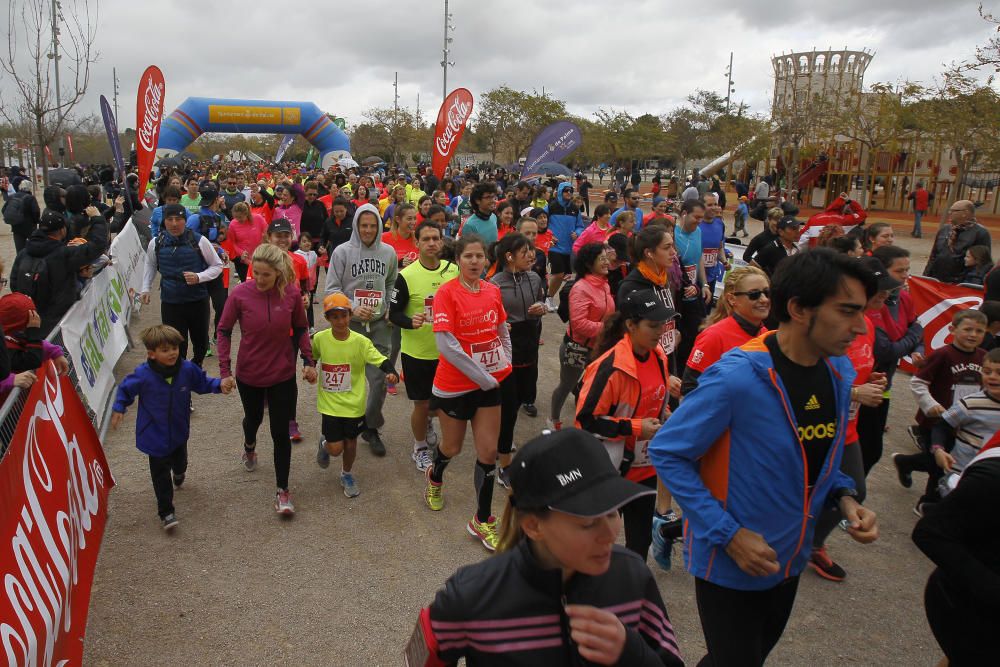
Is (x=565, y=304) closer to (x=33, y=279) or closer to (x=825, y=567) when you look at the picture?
(x=825, y=567)

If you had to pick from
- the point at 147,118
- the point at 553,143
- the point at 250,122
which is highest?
the point at 250,122

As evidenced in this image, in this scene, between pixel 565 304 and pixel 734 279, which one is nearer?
pixel 734 279

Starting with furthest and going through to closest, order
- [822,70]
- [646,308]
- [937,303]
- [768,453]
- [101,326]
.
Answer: [822,70]
[937,303]
[101,326]
[646,308]
[768,453]

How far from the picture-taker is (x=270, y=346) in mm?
4941

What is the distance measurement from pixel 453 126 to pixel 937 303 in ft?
28.5

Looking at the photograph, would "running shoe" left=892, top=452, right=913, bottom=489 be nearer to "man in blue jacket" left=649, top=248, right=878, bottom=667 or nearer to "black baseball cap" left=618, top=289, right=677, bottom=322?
"black baseball cap" left=618, top=289, right=677, bottom=322

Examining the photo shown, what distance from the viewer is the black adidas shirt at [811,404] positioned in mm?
2408

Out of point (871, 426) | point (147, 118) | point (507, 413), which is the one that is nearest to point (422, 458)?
point (507, 413)

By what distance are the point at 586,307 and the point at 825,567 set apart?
2649 mm

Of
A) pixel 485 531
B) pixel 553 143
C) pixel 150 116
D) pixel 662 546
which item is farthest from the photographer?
pixel 553 143

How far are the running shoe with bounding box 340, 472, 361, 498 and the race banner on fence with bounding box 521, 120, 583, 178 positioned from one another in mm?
12438

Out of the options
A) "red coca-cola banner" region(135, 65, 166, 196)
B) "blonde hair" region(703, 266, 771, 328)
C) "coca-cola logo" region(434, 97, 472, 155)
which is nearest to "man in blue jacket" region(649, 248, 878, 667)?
"blonde hair" region(703, 266, 771, 328)

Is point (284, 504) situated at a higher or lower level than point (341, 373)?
lower

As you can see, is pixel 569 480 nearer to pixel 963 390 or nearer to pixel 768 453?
pixel 768 453
